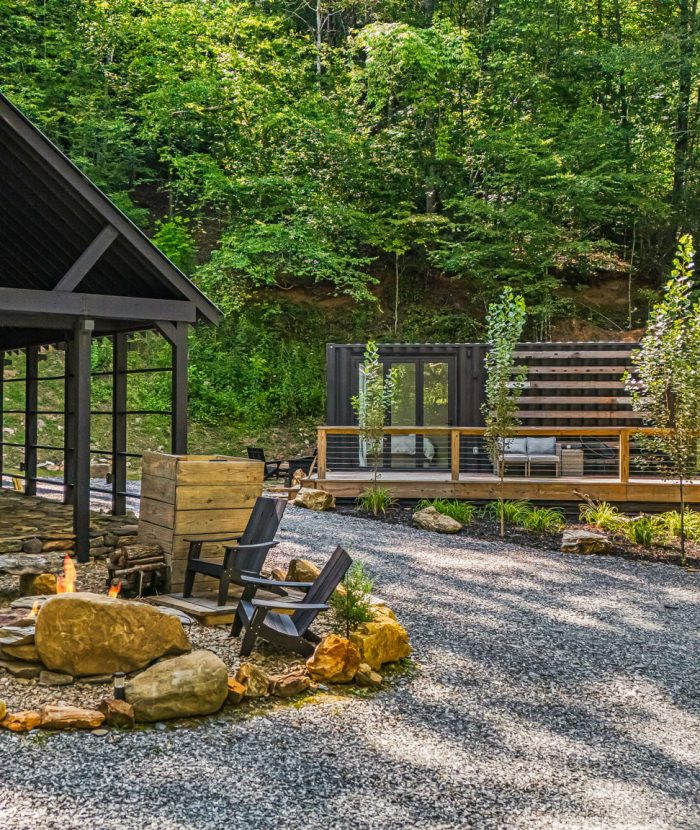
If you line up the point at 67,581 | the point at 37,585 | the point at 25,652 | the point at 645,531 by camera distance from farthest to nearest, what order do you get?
1. the point at 645,531
2. the point at 37,585
3. the point at 67,581
4. the point at 25,652

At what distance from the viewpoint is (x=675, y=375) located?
31.6 feet

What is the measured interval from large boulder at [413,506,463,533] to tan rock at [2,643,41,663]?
6781 mm

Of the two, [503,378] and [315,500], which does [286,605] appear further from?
[315,500]

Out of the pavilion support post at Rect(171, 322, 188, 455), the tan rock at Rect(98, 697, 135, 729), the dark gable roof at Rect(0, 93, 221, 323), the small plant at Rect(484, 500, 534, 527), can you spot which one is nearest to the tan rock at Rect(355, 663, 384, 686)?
the tan rock at Rect(98, 697, 135, 729)

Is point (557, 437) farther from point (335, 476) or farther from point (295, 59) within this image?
point (295, 59)

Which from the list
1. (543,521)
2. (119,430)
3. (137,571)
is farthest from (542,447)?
(137,571)

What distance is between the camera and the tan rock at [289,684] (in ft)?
14.8

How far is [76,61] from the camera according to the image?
854 inches

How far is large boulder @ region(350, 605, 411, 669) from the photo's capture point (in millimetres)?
5074

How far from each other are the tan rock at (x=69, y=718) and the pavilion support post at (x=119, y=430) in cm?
465

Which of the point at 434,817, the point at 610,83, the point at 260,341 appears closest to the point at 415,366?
the point at 260,341

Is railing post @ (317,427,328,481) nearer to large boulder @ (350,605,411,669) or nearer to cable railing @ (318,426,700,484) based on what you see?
cable railing @ (318,426,700,484)

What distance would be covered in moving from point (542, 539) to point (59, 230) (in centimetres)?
700

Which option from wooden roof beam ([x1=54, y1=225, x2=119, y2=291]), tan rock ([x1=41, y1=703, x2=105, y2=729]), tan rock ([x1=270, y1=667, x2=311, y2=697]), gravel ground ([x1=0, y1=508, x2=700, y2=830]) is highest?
wooden roof beam ([x1=54, y1=225, x2=119, y2=291])
